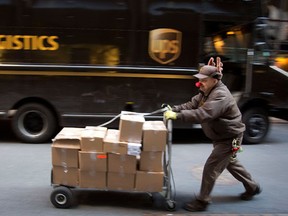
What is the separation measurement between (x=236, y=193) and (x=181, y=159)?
1.84m

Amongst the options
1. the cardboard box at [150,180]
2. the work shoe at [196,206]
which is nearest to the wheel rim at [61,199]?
the cardboard box at [150,180]

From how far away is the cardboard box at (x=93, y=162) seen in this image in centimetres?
490

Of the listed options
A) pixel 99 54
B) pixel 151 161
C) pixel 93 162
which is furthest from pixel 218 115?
pixel 99 54

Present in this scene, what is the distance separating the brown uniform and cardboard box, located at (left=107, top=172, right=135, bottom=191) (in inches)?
32.6

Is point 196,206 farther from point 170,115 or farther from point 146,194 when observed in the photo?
point 170,115

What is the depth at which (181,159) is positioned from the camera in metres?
7.53

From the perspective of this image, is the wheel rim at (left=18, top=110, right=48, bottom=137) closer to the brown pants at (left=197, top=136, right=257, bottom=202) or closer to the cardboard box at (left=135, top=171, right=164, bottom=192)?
the cardboard box at (left=135, top=171, right=164, bottom=192)

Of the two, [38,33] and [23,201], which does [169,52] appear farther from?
[23,201]

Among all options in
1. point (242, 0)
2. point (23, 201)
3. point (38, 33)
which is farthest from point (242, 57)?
point (23, 201)

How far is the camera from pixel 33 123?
27.7 ft

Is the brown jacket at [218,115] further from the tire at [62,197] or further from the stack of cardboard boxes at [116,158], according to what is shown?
the tire at [62,197]

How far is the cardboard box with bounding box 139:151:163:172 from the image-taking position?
4.93m

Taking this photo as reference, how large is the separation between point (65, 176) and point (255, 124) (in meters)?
4.98

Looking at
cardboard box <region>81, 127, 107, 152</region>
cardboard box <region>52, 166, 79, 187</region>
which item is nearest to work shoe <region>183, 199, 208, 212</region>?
cardboard box <region>81, 127, 107, 152</region>
